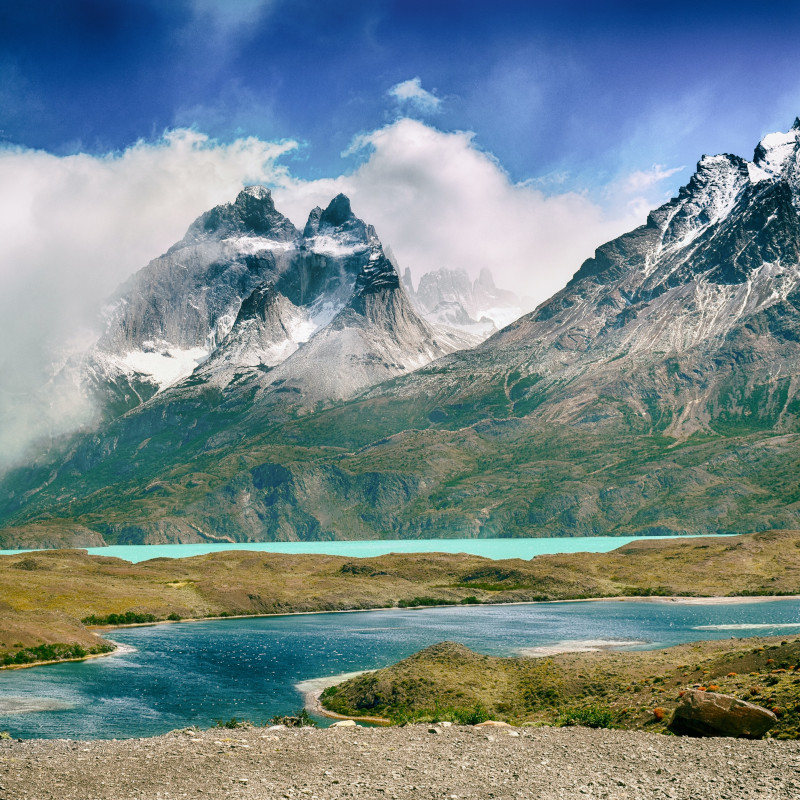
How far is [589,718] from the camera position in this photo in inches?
2386

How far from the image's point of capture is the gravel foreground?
37.7 meters

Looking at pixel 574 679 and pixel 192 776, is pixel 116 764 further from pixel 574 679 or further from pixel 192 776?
pixel 574 679

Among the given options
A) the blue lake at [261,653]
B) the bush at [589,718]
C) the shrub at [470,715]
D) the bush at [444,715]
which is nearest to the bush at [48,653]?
the blue lake at [261,653]

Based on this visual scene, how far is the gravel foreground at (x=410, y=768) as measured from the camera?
37.7 m

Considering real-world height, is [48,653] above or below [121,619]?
above

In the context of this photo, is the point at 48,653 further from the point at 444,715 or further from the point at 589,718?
the point at 589,718

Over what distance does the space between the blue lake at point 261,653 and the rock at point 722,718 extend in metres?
45.2

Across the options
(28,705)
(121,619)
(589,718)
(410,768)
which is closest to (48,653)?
(28,705)

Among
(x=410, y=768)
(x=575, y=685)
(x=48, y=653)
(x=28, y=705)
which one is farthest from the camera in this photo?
(x=48, y=653)

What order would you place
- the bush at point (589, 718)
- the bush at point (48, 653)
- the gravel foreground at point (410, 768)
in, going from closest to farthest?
the gravel foreground at point (410, 768) < the bush at point (589, 718) < the bush at point (48, 653)

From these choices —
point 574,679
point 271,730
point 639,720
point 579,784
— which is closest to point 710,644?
point 574,679

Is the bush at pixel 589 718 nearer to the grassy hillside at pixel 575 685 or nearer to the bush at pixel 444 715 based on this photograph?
the grassy hillside at pixel 575 685

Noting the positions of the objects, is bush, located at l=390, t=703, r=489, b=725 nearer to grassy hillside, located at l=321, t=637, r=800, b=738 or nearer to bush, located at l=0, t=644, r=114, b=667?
grassy hillside, located at l=321, t=637, r=800, b=738

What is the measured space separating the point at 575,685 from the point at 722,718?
3095cm
